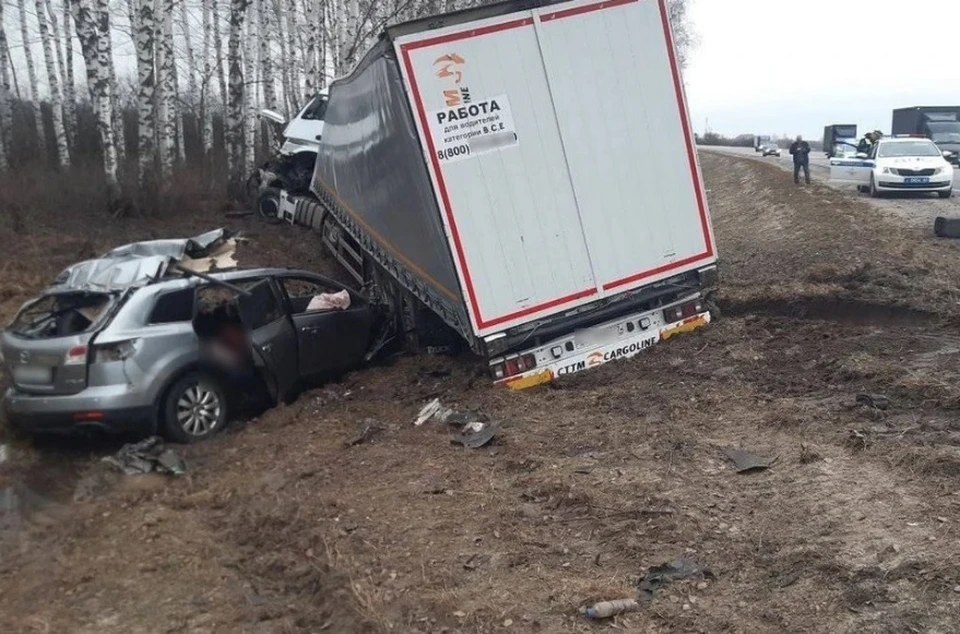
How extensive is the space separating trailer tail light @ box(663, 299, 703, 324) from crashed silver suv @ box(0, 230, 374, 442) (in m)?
3.35

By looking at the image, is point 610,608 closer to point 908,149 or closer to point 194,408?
point 194,408

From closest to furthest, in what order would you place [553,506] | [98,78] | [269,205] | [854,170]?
[553,506], [98,78], [269,205], [854,170]

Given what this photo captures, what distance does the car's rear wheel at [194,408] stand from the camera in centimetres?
746

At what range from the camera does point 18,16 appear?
954 inches

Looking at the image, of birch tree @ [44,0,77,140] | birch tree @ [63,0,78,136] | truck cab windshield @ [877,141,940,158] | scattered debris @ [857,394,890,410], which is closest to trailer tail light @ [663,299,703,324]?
scattered debris @ [857,394,890,410]

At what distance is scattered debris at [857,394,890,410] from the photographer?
6512mm

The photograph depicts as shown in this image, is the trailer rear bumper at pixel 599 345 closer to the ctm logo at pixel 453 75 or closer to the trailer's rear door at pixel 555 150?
the trailer's rear door at pixel 555 150

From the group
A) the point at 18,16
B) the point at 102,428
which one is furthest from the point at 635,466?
the point at 18,16

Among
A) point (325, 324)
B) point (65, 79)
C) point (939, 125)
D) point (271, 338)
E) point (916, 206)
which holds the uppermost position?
point (65, 79)

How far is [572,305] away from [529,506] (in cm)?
269

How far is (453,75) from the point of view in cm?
730

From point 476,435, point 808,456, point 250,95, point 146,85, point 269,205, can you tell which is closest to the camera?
point 808,456

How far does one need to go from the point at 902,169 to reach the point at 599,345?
15277 mm

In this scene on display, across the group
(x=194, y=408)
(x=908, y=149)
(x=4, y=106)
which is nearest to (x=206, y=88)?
(x=4, y=106)
